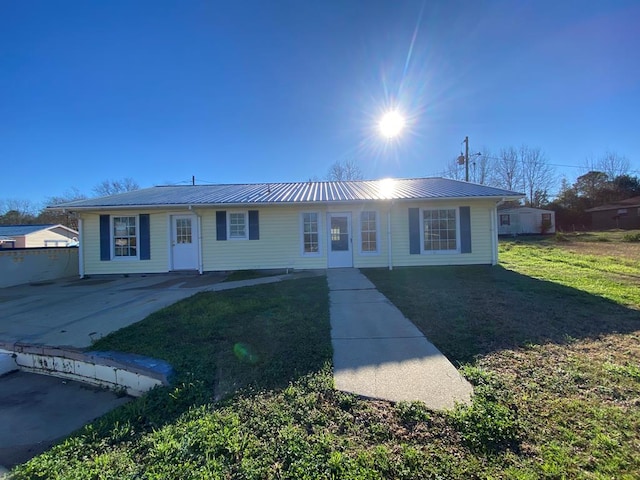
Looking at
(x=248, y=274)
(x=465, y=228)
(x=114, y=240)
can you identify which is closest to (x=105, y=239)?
(x=114, y=240)

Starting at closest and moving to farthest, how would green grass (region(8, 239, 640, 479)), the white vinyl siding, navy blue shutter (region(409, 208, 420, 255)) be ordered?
green grass (region(8, 239, 640, 479))
navy blue shutter (region(409, 208, 420, 255))
the white vinyl siding

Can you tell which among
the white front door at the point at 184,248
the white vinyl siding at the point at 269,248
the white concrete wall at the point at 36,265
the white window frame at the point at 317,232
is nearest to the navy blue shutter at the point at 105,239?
the white concrete wall at the point at 36,265

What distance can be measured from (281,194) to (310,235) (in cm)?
207

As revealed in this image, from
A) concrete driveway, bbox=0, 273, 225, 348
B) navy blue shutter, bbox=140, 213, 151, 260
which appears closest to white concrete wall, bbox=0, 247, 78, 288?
concrete driveway, bbox=0, 273, 225, 348

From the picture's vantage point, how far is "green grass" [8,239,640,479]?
1980 millimetres

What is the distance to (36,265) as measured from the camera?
425 inches

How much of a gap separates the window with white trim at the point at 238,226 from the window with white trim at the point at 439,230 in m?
6.45

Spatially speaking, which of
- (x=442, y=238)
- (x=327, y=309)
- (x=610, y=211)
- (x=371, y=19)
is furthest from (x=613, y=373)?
(x=610, y=211)

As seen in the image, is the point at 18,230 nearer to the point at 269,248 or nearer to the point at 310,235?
the point at 269,248

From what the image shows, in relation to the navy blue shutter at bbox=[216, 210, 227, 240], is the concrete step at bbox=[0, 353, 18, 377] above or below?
below

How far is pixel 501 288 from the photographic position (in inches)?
282

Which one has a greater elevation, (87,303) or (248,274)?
(248,274)

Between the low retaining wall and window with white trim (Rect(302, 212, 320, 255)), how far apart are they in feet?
25.5

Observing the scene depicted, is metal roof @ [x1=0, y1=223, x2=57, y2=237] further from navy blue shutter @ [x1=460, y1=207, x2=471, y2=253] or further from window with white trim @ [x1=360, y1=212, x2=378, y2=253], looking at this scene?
navy blue shutter @ [x1=460, y1=207, x2=471, y2=253]
